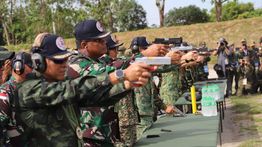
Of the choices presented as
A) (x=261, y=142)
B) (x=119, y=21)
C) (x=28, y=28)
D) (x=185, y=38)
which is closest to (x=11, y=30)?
(x=28, y=28)

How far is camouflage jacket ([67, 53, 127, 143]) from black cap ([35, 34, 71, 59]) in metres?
0.41

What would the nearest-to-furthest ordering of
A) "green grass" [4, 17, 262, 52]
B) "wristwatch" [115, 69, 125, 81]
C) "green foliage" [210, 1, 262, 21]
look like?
1. "wristwatch" [115, 69, 125, 81]
2. "green grass" [4, 17, 262, 52]
3. "green foliage" [210, 1, 262, 21]

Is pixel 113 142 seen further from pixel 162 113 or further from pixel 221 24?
pixel 221 24

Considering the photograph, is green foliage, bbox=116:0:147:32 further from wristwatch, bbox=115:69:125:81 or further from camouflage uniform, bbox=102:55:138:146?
wristwatch, bbox=115:69:125:81

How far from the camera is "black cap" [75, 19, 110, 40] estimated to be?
3145mm

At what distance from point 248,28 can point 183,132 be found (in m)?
25.3

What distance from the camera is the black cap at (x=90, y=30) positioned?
3.14m

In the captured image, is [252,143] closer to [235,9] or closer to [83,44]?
[83,44]

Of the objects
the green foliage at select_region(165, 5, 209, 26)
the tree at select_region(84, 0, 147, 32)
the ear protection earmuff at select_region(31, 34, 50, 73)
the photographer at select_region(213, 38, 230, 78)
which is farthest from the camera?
the green foliage at select_region(165, 5, 209, 26)

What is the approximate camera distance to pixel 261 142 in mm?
7500

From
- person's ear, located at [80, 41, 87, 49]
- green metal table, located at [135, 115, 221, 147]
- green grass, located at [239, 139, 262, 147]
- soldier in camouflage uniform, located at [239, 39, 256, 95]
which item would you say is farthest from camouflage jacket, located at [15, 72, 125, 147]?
soldier in camouflage uniform, located at [239, 39, 256, 95]

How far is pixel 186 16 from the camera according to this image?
56438 millimetres

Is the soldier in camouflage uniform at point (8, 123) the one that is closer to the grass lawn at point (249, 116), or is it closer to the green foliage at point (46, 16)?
the grass lawn at point (249, 116)

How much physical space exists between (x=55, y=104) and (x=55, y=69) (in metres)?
0.24
